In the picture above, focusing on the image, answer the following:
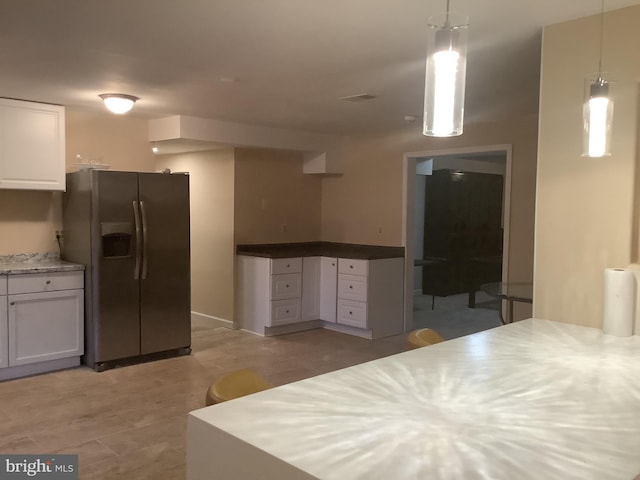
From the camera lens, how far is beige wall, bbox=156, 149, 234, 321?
6.13 meters

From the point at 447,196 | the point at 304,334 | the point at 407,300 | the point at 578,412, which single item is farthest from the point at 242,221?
the point at 578,412

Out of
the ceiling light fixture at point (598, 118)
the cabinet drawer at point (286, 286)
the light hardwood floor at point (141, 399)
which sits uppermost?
the ceiling light fixture at point (598, 118)

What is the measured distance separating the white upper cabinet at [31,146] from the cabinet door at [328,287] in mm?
2769

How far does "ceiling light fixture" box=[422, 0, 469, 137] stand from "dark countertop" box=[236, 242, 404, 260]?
156 inches

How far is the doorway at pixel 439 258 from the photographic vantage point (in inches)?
217

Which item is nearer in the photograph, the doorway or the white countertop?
the white countertop

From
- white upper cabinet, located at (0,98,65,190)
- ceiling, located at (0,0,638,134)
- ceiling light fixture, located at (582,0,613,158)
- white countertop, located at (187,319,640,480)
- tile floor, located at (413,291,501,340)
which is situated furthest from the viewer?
tile floor, located at (413,291,501,340)

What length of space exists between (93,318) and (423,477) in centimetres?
396

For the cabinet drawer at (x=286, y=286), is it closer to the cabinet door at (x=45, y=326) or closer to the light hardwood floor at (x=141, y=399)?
the light hardwood floor at (x=141, y=399)

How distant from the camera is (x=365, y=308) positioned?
5.71 m

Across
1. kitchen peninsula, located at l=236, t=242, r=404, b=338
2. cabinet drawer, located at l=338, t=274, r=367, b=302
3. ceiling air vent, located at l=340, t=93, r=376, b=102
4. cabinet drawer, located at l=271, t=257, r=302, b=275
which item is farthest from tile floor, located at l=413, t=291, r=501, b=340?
ceiling air vent, located at l=340, t=93, r=376, b=102

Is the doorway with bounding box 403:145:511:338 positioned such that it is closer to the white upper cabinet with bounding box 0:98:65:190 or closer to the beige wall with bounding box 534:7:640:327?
the beige wall with bounding box 534:7:640:327

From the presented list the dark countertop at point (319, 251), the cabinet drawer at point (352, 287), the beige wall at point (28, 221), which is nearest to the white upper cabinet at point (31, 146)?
the beige wall at point (28, 221)

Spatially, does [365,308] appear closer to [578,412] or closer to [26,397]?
[26,397]
